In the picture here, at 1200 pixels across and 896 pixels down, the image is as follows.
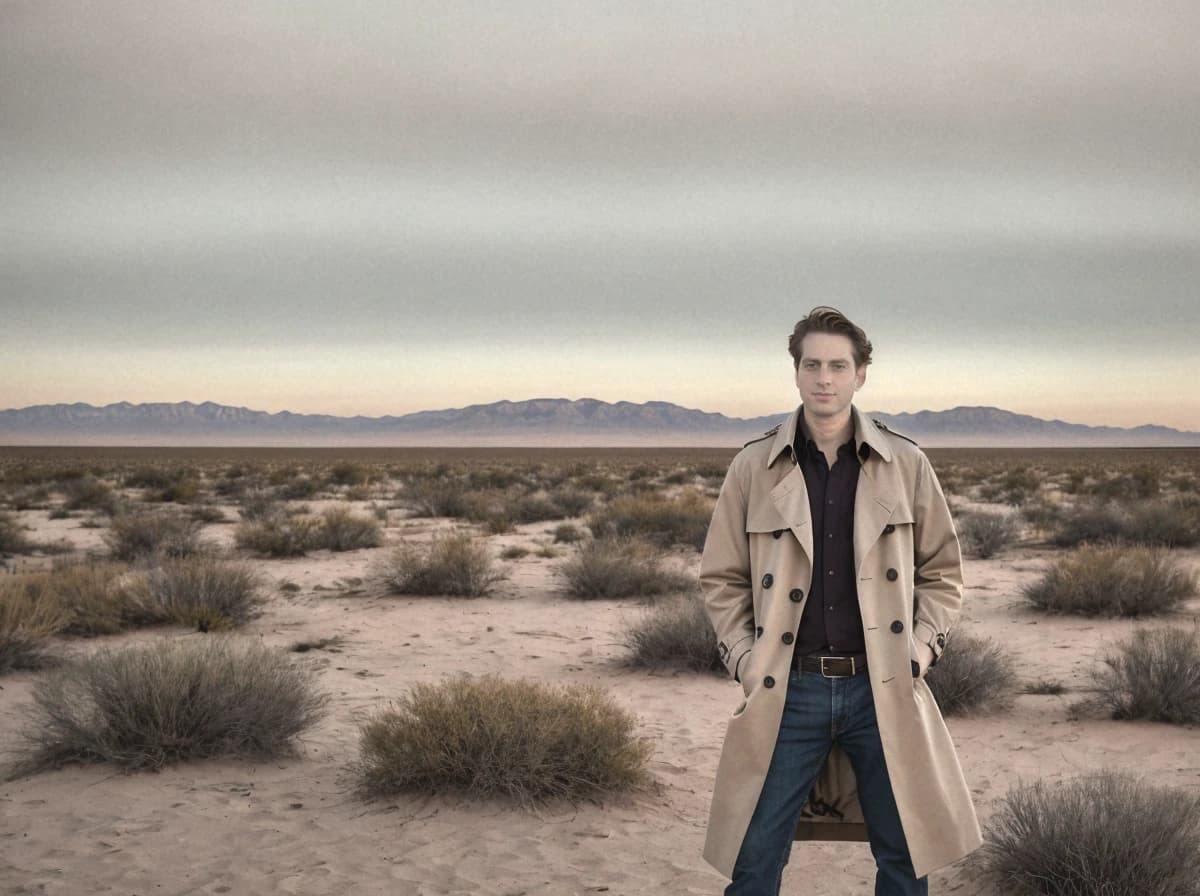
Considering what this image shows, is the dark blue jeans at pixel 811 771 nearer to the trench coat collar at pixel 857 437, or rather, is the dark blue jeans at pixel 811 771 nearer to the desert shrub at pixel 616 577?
the trench coat collar at pixel 857 437

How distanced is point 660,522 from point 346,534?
5468 mm

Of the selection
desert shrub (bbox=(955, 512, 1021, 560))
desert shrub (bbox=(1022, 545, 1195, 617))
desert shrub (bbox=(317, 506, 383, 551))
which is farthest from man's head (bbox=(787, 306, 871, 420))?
desert shrub (bbox=(317, 506, 383, 551))

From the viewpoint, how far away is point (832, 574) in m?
3.31

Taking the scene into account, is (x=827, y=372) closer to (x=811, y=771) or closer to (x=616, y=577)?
(x=811, y=771)

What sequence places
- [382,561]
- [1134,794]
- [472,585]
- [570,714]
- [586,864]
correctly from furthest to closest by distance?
1. [382,561]
2. [472,585]
3. [570,714]
4. [586,864]
5. [1134,794]

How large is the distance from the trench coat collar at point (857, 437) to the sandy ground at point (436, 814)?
2.88 metres

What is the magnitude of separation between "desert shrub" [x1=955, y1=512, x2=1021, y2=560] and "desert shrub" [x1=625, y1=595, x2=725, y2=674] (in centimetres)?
934

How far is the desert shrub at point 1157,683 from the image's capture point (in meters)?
7.95

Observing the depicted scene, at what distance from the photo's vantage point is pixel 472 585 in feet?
46.2

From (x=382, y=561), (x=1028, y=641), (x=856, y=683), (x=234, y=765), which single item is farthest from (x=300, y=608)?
(x=856, y=683)

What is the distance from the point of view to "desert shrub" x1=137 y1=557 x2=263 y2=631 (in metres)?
11.3

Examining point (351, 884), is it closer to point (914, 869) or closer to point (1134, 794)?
point (914, 869)

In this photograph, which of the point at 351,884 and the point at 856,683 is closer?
the point at 856,683

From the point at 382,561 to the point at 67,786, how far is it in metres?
9.74
